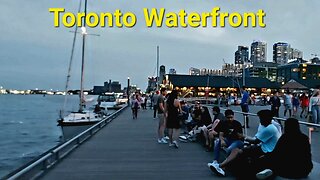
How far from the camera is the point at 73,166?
773cm

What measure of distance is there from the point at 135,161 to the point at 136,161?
0.02 metres

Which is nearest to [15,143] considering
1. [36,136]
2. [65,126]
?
[36,136]

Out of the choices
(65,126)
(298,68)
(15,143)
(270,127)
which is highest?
(298,68)

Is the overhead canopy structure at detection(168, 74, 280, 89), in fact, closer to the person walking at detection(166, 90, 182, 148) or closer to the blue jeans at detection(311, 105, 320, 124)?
the blue jeans at detection(311, 105, 320, 124)

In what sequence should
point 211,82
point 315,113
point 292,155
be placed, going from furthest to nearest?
1. point 211,82
2. point 315,113
3. point 292,155

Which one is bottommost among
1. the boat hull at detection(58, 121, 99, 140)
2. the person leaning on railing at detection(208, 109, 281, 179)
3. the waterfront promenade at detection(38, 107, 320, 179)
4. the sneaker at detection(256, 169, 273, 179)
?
the boat hull at detection(58, 121, 99, 140)

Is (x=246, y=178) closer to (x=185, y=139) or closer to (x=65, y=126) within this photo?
(x=185, y=139)

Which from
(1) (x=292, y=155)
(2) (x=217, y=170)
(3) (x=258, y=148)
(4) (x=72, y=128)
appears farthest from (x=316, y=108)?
(4) (x=72, y=128)

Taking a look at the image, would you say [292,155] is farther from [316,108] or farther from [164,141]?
[316,108]

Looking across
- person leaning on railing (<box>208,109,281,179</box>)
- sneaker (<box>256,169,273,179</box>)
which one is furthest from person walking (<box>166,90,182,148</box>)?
sneaker (<box>256,169,273,179</box>)

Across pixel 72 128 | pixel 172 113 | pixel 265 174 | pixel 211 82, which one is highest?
pixel 211 82

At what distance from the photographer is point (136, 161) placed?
8375mm

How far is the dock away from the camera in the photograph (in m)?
6.85

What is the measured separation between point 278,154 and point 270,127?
882 mm
